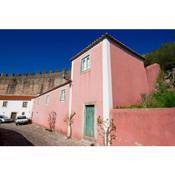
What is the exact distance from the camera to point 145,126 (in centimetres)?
591

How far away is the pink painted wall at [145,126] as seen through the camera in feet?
17.1

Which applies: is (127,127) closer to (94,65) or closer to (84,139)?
(84,139)

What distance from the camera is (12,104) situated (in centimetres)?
3109

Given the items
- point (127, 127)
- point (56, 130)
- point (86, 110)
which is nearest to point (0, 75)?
point (56, 130)

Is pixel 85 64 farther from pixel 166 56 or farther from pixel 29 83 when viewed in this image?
pixel 29 83

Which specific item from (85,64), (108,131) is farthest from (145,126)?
(85,64)

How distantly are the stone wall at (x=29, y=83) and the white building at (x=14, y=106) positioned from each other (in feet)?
54.4

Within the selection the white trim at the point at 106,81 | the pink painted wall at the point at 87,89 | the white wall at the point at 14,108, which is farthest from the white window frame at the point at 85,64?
the white wall at the point at 14,108

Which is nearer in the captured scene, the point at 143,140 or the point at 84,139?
the point at 143,140

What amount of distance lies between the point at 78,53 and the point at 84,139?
612 centimetres

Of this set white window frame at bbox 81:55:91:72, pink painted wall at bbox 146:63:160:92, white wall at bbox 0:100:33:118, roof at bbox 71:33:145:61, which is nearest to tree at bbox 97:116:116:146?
white window frame at bbox 81:55:91:72

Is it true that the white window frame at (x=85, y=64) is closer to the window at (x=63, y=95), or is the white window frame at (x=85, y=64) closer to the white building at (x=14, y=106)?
the window at (x=63, y=95)

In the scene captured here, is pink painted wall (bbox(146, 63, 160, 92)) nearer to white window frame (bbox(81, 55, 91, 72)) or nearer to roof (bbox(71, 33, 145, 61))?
roof (bbox(71, 33, 145, 61))

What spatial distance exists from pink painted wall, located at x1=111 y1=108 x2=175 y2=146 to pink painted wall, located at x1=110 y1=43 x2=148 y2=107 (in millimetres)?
1323
